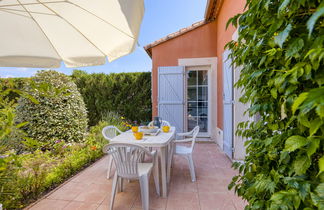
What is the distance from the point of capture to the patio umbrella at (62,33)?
1.61 meters

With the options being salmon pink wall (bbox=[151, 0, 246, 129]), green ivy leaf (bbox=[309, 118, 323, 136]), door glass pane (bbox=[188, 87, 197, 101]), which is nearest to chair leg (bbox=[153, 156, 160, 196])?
green ivy leaf (bbox=[309, 118, 323, 136])

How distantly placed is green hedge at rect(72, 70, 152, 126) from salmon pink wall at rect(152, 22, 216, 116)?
3.71 feet

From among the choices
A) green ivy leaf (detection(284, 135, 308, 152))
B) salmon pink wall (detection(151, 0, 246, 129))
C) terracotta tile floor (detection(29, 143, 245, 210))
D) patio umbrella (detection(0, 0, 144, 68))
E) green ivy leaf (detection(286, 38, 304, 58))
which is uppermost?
salmon pink wall (detection(151, 0, 246, 129))

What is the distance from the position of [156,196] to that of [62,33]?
7.71 ft

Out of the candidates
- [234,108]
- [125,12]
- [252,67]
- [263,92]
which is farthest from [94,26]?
[234,108]

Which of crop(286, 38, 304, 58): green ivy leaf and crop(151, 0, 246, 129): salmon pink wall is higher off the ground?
crop(151, 0, 246, 129): salmon pink wall

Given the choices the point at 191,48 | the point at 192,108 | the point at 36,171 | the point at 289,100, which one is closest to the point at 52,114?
the point at 36,171

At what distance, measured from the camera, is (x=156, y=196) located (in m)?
2.13

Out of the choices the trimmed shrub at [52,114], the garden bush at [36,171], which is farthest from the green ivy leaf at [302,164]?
the trimmed shrub at [52,114]

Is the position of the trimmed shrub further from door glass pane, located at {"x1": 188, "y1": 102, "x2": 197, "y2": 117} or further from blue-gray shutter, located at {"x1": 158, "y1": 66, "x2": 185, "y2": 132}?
door glass pane, located at {"x1": 188, "y1": 102, "x2": 197, "y2": 117}

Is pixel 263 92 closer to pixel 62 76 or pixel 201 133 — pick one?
pixel 201 133

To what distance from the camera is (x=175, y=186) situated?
92.9 inches

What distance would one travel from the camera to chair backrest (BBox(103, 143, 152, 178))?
178 centimetres

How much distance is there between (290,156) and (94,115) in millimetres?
6572
